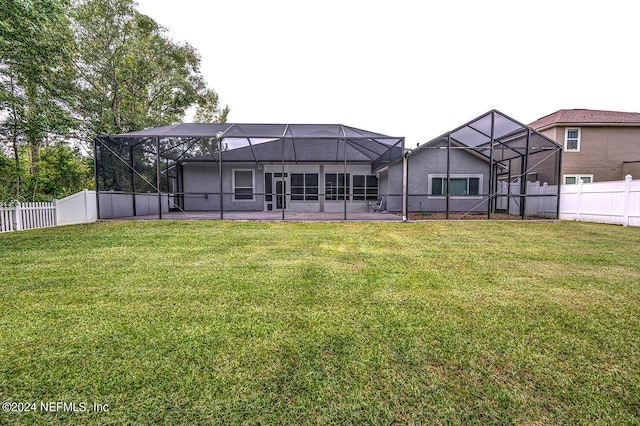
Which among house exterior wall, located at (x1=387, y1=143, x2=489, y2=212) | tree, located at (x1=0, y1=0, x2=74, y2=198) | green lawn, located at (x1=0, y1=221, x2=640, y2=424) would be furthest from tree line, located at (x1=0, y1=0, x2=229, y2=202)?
house exterior wall, located at (x1=387, y1=143, x2=489, y2=212)

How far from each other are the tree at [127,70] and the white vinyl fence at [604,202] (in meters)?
19.0

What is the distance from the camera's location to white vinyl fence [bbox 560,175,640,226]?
828 cm

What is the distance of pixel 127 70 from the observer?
14.7 metres

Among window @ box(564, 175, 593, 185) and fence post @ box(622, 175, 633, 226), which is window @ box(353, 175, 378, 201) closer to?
fence post @ box(622, 175, 633, 226)

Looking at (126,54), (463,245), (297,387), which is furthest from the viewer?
(126,54)

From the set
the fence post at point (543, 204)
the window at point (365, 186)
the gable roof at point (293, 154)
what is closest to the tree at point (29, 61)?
the gable roof at point (293, 154)

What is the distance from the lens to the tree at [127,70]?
13.8 meters

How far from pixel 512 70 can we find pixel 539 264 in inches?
617

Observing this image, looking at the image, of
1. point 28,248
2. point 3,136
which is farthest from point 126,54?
point 28,248

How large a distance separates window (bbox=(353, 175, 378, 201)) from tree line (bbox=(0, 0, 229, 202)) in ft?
35.2

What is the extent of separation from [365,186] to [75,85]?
14.6 metres

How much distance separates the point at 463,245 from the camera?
18.6 ft

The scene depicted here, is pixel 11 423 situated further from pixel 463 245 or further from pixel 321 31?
pixel 321 31

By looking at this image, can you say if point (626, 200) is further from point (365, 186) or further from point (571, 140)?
point (365, 186)
